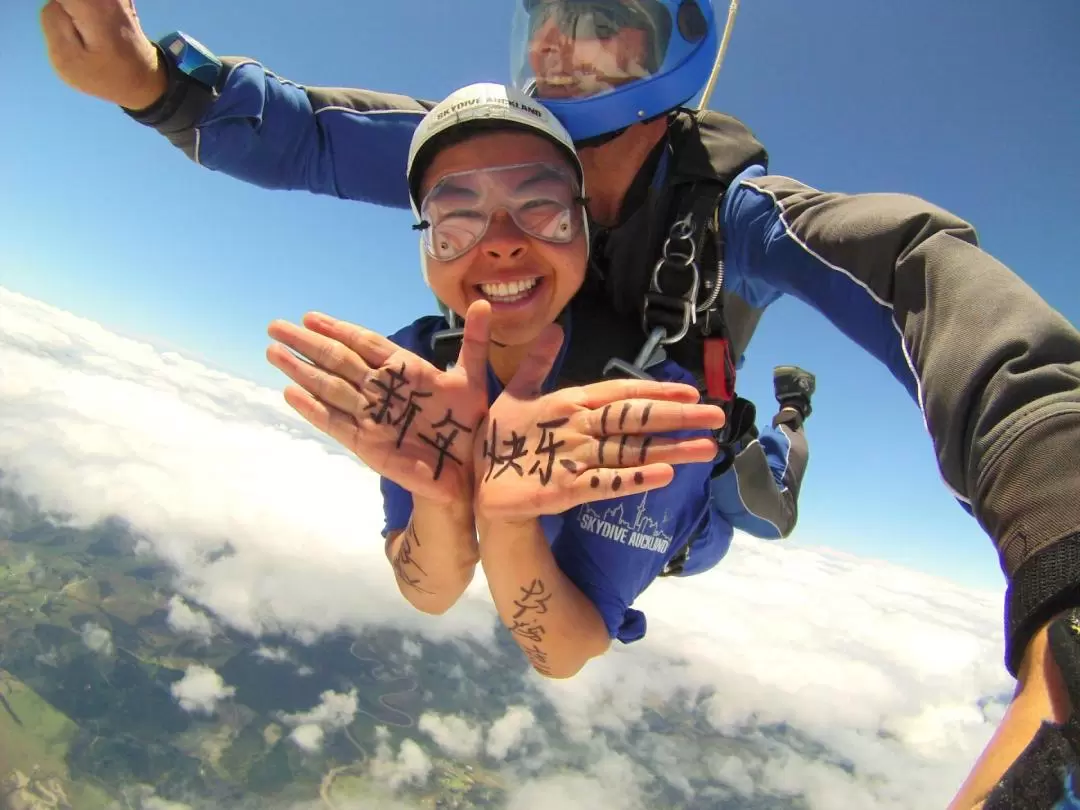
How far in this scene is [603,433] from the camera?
3.39ft

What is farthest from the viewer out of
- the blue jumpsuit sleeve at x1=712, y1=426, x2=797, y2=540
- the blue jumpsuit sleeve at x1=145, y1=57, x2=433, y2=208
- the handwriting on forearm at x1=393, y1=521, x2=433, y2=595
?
the blue jumpsuit sleeve at x1=712, y1=426, x2=797, y2=540

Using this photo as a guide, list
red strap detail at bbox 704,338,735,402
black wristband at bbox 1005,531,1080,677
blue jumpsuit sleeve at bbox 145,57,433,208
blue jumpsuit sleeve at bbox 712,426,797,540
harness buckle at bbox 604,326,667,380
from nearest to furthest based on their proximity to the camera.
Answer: black wristband at bbox 1005,531,1080,677
harness buckle at bbox 604,326,667,380
red strap detail at bbox 704,338,735,402
blue jumpsuit sleeve at bbox 145,57,433,208
blue jumpsuit sleeve at bbox 712,426,797,540

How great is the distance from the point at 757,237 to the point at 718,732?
12872cm

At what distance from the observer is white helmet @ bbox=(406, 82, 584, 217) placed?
1.54 metres

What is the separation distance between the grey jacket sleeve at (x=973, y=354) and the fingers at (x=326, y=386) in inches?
39.2

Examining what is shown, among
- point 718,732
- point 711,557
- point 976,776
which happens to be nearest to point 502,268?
point 976,776

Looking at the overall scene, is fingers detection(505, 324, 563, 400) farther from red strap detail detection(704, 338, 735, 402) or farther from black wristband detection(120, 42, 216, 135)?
black wristband detection(120, 42, 216, 135)

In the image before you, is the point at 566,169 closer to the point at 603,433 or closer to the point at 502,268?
the point at 502,268

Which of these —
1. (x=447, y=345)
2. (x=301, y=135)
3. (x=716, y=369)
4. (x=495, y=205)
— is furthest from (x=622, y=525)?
(x=301, y=135)

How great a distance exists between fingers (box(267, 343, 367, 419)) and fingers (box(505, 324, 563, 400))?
0.32 meters

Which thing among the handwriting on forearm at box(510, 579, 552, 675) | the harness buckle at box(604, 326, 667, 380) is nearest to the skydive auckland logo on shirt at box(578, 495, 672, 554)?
the handwriting on forearm at box(510, 579, 552, 675)

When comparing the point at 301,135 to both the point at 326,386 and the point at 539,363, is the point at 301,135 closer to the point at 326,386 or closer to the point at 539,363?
the point at 326,386

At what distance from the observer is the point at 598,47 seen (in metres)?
1.83

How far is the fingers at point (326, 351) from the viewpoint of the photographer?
1.18 metres
